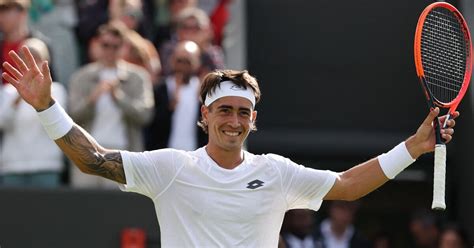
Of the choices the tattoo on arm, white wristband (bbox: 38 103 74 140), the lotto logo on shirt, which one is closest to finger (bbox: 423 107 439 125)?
the lotto logo on shirt

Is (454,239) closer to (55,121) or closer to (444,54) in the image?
(444,54)

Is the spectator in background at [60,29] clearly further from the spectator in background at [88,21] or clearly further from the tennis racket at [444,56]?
the tennis racket at [444,56]

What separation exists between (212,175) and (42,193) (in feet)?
15.4

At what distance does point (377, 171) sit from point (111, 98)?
465 centimetres

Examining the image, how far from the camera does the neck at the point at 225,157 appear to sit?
22.6 ft

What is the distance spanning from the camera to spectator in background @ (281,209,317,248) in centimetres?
1161

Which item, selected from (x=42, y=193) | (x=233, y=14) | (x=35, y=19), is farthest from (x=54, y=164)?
(x=233, y=14)

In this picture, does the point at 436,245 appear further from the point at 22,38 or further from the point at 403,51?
the point at 22,38

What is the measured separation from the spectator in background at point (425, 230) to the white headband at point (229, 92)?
589 centimetres

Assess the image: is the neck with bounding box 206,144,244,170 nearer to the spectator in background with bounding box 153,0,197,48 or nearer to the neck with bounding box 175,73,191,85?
the neck with bounding box 175,73,191,85

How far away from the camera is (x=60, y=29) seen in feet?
41.3

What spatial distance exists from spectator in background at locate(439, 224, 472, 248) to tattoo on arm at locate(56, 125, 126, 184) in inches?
221

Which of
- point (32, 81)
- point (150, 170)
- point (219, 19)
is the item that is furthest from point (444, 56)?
point (219, 19)

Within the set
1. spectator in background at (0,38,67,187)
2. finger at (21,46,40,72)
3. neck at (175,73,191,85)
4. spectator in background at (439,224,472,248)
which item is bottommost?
spectator in background at (439,224,472,248)
